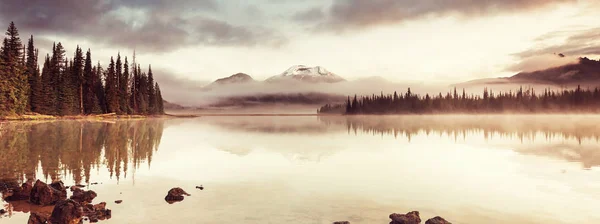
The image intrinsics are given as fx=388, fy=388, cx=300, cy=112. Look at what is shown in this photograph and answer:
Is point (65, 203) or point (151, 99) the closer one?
point (65, 203)

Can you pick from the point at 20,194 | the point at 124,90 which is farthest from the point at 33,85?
the point at 20,194

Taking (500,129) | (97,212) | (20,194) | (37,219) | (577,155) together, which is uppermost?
(20,194)

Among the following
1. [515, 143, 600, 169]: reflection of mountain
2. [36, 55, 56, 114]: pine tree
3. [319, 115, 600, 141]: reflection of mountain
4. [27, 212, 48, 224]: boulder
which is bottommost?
[515, 143, 600, 169]: reflection of mountain

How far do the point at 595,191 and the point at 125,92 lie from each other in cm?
13375

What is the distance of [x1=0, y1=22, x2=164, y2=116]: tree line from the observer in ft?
263

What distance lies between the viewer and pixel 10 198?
14.6 meters

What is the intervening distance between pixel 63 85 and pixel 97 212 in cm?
10257

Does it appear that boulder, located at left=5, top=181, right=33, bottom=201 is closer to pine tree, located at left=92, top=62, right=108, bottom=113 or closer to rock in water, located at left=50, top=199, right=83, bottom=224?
rock in water, located at left=50, top=199, right=83, bottom=224

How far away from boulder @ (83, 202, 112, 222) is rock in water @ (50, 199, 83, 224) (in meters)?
0.56

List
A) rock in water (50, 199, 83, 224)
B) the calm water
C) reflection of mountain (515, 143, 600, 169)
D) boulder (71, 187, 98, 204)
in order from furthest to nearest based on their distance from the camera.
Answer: reflection of mountain (515, 143, 600, 169) → boulder (71, 187, 98, 204) → the calm water → rock in water (50, 199, 83, 224)

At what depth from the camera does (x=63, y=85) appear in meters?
99.7

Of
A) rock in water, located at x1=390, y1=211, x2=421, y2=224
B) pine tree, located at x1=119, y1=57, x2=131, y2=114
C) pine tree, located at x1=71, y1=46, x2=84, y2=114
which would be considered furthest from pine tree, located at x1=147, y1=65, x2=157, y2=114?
rock in water, located at x1=390, y1=211, x2=421, y2=224

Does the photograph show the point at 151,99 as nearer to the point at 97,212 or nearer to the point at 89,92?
the point at 89,92

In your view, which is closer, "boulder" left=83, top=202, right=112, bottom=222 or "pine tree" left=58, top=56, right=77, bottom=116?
"boulder" left=83, top=202, right=112, bottom=222
